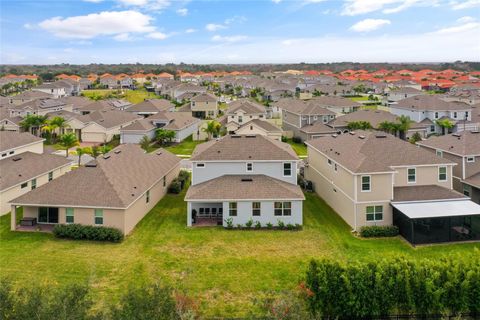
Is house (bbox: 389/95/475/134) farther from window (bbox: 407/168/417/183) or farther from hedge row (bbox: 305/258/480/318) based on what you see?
hedge row (bbox: 305/258/480/318)

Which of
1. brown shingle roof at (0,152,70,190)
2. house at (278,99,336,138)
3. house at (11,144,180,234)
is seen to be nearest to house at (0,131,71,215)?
brown shingle roof at (0,152,70,190)

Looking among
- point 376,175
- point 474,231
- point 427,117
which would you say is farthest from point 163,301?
point 427,117

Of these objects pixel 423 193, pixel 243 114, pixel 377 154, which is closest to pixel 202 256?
pixel 377 154

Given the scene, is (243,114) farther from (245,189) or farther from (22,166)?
(245,189)

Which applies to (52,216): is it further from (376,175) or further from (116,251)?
(376,175)

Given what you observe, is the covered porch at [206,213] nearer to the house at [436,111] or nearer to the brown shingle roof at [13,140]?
the brown shingle roof at [13,140]

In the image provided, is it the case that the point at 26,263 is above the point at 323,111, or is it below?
below
